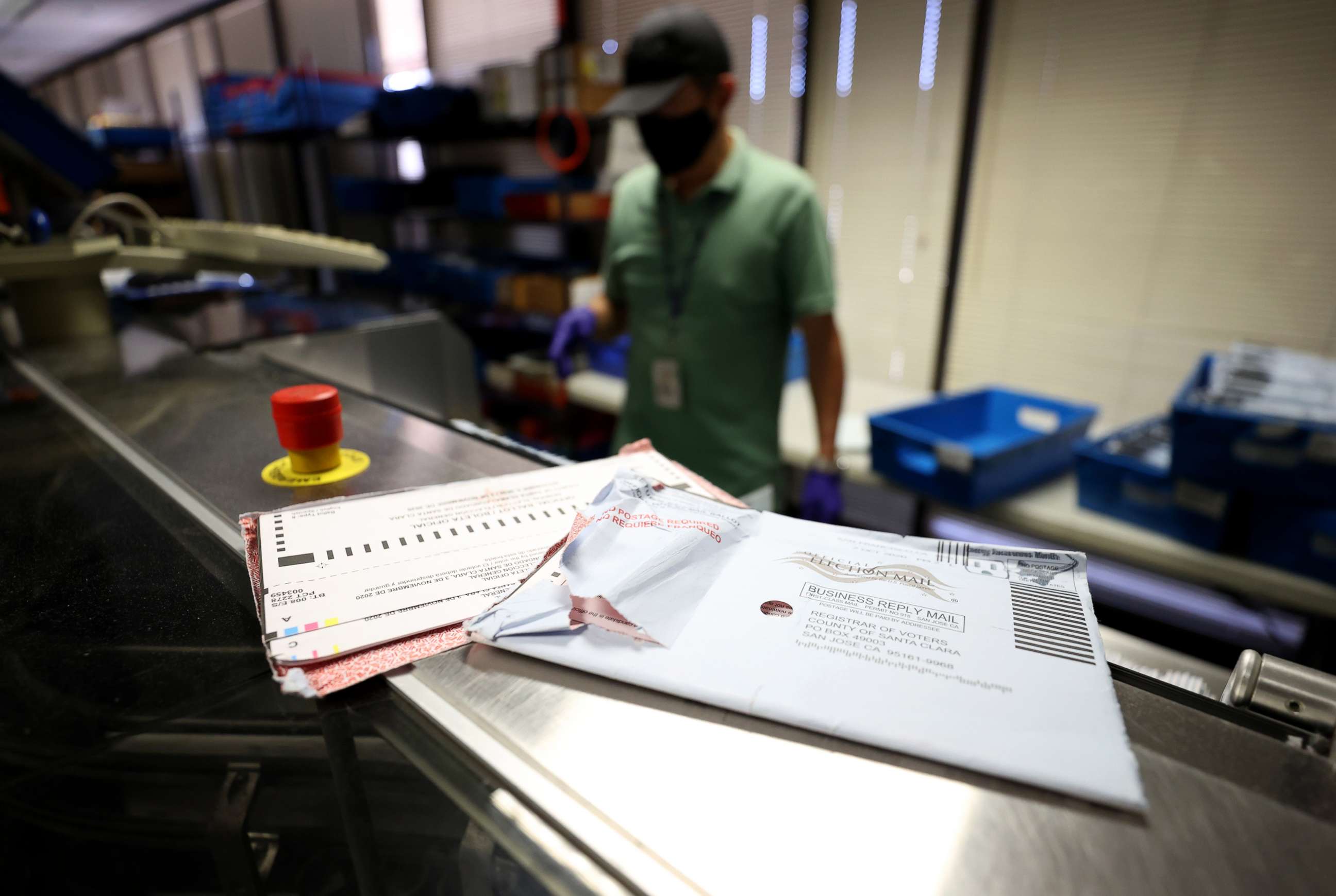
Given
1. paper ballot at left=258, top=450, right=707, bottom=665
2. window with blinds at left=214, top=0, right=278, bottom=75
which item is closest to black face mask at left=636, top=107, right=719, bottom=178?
paper ballot at left=258, top=450, right=707, bottom=665

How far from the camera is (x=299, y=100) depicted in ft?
12.6

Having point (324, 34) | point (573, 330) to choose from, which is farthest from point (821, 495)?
point (324, 34)

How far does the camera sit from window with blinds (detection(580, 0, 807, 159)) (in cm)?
274

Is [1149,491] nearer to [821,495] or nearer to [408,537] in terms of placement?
[821,495]

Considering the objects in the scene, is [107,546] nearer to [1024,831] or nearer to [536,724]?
[536,724]

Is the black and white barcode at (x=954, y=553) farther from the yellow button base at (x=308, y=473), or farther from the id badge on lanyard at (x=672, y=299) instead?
the id badge on lanyard at (x=672, y=299)

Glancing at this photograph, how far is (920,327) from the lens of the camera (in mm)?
2686

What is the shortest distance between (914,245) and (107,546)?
255 centimetres

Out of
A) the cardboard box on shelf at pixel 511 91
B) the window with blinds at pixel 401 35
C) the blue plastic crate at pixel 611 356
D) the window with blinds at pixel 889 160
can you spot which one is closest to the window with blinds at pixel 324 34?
the window with blinds at pixel 401 35

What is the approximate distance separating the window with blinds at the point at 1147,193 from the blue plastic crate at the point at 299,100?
308 cm

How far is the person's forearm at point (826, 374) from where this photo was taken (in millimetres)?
1742

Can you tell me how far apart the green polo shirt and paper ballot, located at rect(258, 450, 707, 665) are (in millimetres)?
1086

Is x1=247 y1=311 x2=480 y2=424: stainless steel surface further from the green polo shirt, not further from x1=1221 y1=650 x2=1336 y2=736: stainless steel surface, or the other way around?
x1=1221 y1=650 x2=1336 y2=736: stainless steel surface

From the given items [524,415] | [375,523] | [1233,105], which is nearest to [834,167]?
[1233,105]
